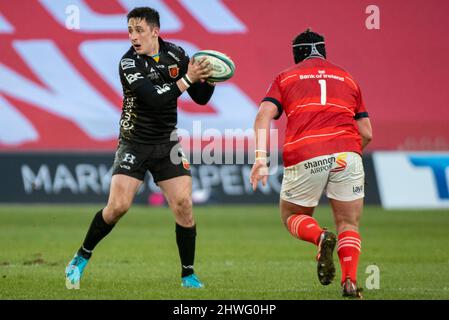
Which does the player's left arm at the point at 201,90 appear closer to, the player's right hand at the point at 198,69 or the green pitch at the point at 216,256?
the player's right hand at the point at 198,69

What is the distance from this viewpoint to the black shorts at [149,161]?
8188 mm

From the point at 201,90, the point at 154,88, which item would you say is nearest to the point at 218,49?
the point at 201,90

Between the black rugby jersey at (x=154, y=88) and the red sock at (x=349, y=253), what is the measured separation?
1.92 m

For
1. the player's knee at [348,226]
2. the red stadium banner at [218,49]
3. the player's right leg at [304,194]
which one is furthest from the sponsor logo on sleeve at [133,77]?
the red stadium banner at [218,49]

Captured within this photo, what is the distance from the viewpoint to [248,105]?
25.0 metres

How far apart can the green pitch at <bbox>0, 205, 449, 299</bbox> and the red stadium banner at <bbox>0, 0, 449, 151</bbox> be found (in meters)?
4.99

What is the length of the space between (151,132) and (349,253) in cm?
212

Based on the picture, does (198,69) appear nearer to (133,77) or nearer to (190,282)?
(133,77)

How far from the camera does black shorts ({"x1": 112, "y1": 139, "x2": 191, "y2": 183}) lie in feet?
26.9

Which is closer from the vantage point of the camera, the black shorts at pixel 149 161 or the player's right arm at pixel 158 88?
the player's right arm at pixel 158 88

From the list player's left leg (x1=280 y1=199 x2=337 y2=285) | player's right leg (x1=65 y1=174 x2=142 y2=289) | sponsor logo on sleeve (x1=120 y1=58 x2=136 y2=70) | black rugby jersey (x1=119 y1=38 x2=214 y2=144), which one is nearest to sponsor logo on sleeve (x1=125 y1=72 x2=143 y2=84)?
black rugby jersey (x1=119 y1=38 x2=214 y2=144)

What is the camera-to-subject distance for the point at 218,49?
2492 cm

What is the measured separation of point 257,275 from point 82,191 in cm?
1215

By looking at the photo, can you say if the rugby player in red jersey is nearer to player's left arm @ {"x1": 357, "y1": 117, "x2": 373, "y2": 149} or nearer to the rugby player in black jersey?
player's left arm @ {"x1": 357, "y1": 117, "x2": 373, "y2": 149}
